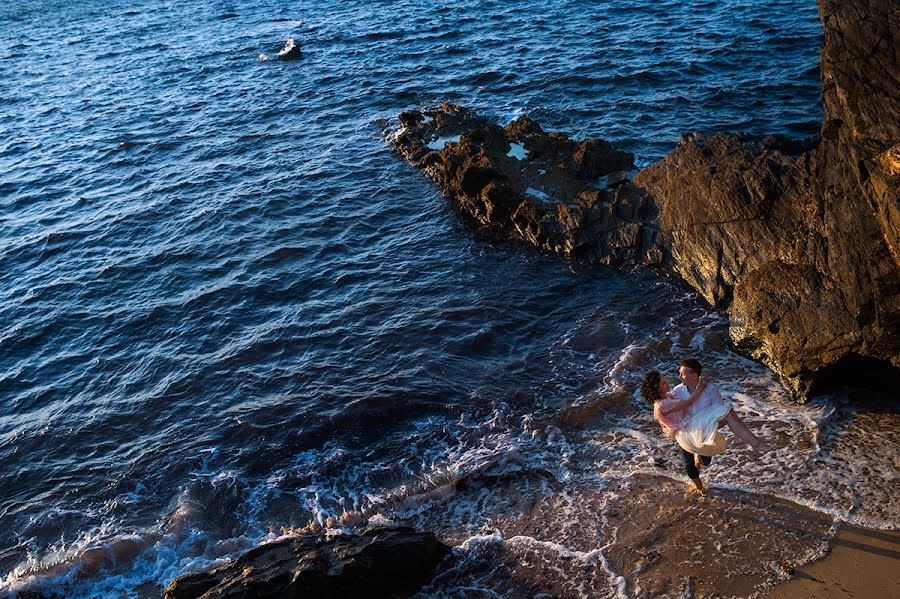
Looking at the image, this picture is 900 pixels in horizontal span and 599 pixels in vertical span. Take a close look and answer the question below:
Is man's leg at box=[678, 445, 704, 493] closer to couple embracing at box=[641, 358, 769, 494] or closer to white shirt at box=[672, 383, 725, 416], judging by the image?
couple embracing at box=[641, 358, 769, 494]

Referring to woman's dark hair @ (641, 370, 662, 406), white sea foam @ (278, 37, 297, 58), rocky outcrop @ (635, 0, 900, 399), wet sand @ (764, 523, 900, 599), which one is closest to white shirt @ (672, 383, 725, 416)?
woman's dark hair @ (641, 370, 662, 406)

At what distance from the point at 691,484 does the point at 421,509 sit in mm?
3799

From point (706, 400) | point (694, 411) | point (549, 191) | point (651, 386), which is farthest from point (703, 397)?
point (549, 191)

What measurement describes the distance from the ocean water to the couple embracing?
1645 mm

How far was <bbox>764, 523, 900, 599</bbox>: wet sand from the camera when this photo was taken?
823cm

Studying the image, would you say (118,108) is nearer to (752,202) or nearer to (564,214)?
(564,214)

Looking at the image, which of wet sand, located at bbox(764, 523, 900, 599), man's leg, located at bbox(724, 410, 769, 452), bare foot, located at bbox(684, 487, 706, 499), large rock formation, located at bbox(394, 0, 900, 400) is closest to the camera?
wet sand, located at bbox(764, 523, 900, 599)

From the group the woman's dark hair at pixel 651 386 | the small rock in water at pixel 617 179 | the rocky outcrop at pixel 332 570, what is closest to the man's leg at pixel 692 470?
the woman's dark hair at pixel 651 386

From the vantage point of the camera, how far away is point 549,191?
1666 centimetres

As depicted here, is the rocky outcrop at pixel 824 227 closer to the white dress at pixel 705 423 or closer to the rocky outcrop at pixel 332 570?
the white dress at pixel 705 423

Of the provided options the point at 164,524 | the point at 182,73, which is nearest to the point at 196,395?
the point at 164,524

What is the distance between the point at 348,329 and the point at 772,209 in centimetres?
822

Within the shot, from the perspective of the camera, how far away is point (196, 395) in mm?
13742

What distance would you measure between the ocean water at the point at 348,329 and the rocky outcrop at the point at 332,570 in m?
0.67
